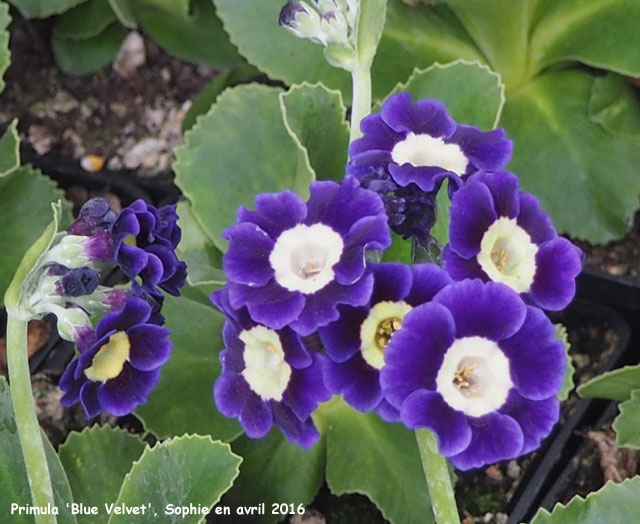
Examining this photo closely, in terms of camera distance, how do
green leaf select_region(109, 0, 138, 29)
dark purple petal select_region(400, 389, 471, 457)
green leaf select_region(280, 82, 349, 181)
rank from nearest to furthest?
dark purple petal select_region(400, 389, 471, 457)
green leaf select_region(280, 82, 349, 181)
green leaf select_region(109, 0, 138, 29)

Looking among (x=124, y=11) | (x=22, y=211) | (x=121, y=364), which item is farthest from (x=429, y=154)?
(x=124, y=11)

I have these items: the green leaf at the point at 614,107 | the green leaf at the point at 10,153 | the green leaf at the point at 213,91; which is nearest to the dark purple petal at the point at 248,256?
the green leaf at the point at 10,153

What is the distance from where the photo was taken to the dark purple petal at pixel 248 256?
71cm

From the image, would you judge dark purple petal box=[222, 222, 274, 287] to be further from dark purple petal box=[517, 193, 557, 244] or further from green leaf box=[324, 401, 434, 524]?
green leaf box=[324, 401, 434, 524]

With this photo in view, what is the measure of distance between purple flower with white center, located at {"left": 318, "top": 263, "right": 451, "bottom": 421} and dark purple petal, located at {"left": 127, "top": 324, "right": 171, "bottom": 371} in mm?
143

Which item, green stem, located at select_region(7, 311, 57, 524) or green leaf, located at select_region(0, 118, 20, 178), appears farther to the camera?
green leaf, located at select_region(0, 118, 20, 178)

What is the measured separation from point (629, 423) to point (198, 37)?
1032 millimetres

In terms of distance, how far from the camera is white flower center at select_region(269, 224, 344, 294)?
2.33ft

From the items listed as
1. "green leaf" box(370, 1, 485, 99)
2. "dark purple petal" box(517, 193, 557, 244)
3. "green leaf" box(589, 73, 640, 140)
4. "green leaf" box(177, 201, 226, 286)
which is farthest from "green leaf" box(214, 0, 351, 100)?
"dark purple petal" box(517, 193, 557, 244)

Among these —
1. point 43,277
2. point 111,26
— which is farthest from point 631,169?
point 111,26

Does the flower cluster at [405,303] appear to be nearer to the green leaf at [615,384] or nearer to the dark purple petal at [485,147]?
the dark purple petal at [485,147]

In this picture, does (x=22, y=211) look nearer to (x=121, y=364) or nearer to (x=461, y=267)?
(x=121, y=364)

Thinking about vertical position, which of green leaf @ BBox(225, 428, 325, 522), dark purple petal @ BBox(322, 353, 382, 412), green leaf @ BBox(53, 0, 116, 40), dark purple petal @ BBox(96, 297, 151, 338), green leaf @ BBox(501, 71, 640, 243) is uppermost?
dark purple petal @ BBox(96, 297, 151, 338)

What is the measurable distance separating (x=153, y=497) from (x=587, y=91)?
88 centimetres
